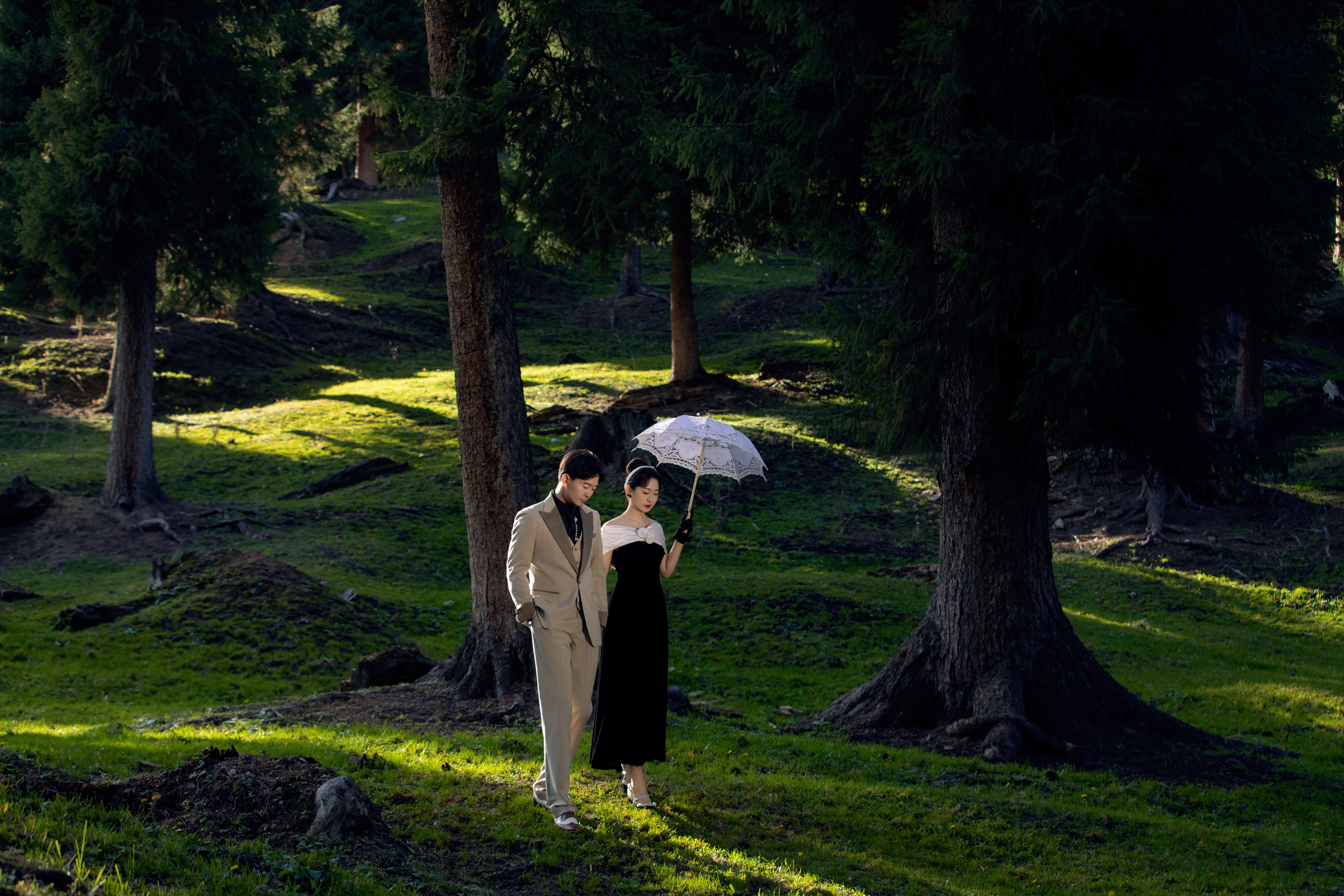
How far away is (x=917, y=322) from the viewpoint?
8.64m

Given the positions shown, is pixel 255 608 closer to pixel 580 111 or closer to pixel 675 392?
pixel 580 111

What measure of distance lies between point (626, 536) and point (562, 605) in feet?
2.01

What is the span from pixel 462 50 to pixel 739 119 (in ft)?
9.66

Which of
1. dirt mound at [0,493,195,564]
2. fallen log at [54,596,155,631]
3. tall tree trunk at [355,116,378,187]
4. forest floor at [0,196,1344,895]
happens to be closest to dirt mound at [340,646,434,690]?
forest floor at [0,196,1344,895]

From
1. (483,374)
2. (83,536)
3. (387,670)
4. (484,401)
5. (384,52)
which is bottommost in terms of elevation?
(387,670)

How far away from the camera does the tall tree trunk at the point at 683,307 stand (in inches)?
922

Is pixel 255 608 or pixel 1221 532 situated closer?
pixel 255 608

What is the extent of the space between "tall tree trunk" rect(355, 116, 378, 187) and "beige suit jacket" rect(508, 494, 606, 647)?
38.6 metres

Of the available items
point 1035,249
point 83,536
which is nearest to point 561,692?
point 1035,249

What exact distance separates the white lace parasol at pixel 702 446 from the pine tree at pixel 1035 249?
217 centimetres

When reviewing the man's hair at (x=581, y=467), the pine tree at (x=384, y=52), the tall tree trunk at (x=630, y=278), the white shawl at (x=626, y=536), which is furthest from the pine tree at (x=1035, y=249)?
the tall tree trunk at (x=630, y=278)

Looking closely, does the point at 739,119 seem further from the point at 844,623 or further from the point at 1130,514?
the point at 1130,514

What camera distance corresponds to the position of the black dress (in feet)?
19.8

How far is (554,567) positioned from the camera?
579 cm
